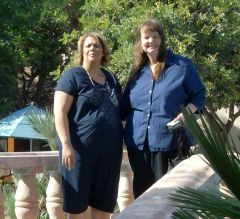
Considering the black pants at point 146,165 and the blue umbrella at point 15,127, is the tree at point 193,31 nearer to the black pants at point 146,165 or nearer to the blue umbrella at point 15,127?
the black pants at point 146,165

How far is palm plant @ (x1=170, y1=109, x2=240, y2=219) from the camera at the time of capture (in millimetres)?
1690

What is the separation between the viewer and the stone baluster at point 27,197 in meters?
5.40

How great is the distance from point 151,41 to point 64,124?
2.36 feet

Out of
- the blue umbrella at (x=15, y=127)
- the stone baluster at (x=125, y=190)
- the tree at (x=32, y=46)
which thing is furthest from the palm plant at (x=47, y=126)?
the blue umbrella at (x=15, y=127)

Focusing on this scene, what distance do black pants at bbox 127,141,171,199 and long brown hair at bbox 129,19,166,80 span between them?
0.44 meters

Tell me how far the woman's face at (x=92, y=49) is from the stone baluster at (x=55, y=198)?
1305 mm

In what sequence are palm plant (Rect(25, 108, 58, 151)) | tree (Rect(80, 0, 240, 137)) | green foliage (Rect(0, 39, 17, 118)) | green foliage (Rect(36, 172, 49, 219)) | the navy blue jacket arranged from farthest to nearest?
green foliage (Rect(0, 39, 17, 118)), tree (Rect(80, 0, 240, 137)), palm plant (Rect(25, 108, 58, 151)), green foliage (Rect(36, 172, 49, 219)), the navy blue jacket

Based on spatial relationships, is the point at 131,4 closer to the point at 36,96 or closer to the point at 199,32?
the point at 199,32

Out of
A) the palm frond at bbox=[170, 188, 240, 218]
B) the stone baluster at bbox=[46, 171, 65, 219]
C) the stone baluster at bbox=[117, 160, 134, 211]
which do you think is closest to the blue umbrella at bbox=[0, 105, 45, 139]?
the stone baluster at bbox=[117, 160, 134, 211]

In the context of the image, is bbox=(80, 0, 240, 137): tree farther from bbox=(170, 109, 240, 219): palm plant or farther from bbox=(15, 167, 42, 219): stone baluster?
bbox=(170, 109, 240, 219): palm plant

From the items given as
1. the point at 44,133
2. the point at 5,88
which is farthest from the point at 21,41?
the point at 44,133

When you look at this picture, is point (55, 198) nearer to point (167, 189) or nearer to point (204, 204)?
point (167, 189)

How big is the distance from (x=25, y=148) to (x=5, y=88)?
8.07 ft

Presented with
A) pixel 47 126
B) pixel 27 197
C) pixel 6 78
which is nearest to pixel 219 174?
pixel 27 197
